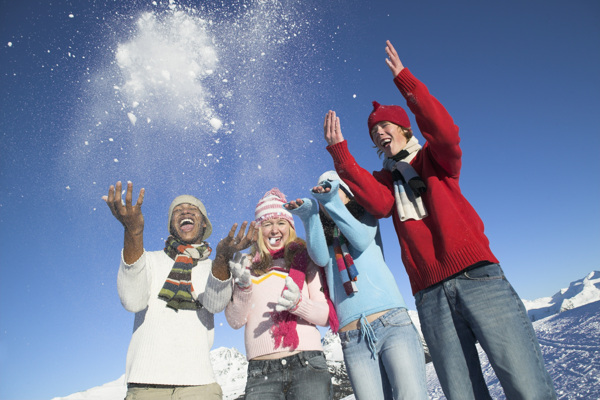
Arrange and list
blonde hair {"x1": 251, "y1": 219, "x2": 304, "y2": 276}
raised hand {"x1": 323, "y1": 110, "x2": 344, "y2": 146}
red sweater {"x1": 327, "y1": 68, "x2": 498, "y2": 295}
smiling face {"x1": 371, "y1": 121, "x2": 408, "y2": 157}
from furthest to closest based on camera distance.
Result: blonde hair {"x1": 251, "y1": 219, "x2": 304, "y2": 276} → smiling face {"x1": 371, "y1": 121, "x2": 408, "y2": 157} → raised hand {"x1": 323, "y1": 110, "x2": 344, "y2": 146} → red sweater {"x1": 327, "y1": 68, "x2": 498, "y2": 295}

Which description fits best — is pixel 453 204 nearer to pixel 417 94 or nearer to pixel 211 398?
pixel 417 94

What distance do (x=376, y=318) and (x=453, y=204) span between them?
4.13 feet

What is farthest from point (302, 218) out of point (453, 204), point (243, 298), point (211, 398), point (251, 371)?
point (211, 398)

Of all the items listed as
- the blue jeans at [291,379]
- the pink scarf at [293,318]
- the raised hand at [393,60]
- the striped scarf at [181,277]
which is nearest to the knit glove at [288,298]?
the pink scarf at [293,318]

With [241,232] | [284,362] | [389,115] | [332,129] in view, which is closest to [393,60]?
[389,115]

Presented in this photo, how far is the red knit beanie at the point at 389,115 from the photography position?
139 inches

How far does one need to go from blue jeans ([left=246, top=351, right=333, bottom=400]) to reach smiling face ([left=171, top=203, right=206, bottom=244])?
181cm

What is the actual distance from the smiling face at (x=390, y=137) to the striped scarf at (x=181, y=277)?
2596 mm

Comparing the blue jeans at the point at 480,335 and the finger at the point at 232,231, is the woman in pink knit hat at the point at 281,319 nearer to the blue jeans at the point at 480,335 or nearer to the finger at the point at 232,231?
the finger at the point at 232,231

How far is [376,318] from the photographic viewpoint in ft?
9.99

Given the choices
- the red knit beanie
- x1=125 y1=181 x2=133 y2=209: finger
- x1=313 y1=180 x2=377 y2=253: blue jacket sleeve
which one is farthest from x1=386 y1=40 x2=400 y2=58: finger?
x1=125 y1=181 x2=133 y2=209: finger

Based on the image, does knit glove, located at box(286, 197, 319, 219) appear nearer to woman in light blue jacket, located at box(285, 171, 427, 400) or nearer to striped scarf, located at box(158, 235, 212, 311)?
woman in light blue jacket, located at box(285, 171, 427, 400)

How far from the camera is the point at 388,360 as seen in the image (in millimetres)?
2787

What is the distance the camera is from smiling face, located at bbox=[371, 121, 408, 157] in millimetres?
3488
